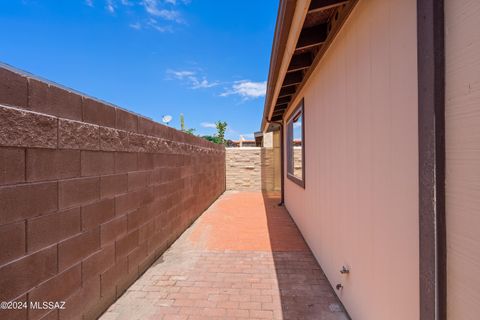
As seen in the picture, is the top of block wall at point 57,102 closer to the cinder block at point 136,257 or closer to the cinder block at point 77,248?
the cinder block at point 77,248

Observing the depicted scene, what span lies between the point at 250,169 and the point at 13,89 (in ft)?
30.3

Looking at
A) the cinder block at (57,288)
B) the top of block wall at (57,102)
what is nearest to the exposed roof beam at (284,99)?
the top of block wall at (57,102)

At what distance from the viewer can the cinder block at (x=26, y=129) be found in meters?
1.28

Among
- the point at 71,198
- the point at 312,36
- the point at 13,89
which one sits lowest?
the point at 71,198

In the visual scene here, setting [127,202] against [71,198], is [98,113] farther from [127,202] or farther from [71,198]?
[127,202]

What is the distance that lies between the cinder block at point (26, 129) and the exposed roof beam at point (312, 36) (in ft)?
7.94

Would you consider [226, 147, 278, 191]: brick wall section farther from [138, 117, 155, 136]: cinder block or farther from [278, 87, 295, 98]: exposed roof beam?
[138, 117, 155, 136]: cinder block

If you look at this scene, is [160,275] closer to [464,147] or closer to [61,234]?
[61,234]

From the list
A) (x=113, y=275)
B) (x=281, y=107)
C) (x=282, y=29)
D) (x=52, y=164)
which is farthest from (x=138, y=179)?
(x=281, y=107)

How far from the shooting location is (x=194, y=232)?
14.9 feet

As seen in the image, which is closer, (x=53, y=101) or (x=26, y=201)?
(x=26, y=201)

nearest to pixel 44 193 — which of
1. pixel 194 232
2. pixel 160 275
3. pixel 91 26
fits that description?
pixel 160 275

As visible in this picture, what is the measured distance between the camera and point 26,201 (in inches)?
55.6

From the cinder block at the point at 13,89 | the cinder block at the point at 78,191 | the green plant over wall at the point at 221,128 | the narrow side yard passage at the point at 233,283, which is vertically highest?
the green plant over wall at the point at 221,128
